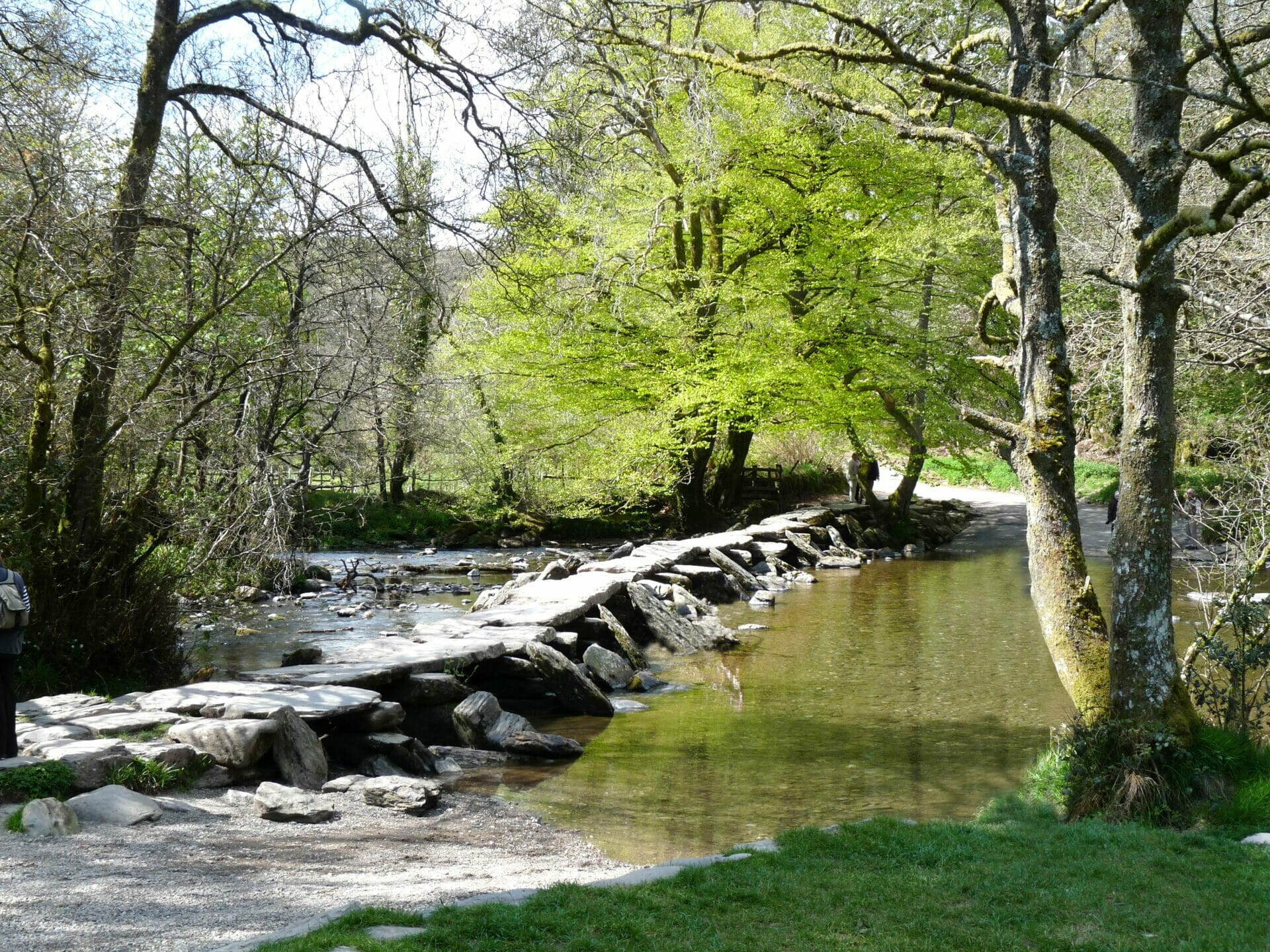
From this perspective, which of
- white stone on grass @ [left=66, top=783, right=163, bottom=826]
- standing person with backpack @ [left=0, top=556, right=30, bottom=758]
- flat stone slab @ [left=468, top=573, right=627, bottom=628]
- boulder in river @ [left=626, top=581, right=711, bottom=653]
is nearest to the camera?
white stone on grass @ [left=66, top=783, right=163, bottom=826]

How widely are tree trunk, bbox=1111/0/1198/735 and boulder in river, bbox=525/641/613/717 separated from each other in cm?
480

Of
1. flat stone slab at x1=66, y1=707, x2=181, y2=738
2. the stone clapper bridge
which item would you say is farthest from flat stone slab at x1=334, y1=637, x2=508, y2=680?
flat stone slab at x1=66, y1=707, x2=181, y2=738

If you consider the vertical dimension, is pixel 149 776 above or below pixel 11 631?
below

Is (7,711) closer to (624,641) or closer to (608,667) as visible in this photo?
(608,667)

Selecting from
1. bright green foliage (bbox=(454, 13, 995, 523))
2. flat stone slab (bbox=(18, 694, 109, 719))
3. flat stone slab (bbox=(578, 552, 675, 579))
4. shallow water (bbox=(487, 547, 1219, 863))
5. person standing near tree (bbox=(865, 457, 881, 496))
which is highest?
bright green foliage (bbox=(454, 13, 995, 523))

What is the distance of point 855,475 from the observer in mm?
26703

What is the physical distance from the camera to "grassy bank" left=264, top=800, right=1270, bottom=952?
392cm

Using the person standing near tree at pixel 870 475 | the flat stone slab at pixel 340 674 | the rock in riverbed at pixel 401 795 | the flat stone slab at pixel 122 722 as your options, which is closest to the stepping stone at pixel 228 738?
the flat stone slab at pixel 122 722

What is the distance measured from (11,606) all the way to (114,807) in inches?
72.0

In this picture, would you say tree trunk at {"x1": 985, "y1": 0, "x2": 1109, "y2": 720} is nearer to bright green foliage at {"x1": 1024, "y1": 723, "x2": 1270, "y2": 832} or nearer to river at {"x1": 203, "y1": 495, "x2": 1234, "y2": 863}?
bright green foliage at {"x1": 1024, "y1": 723, "x2": 1270, "y2": 832}

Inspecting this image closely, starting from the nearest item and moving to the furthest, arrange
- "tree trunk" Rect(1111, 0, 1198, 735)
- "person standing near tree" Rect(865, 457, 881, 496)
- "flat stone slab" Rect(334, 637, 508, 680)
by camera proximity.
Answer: "tree trunk" Rect(1111, 0, 1198, 735) → "flat stone slab" Rect(334, 637, 508, 680) → "person standing near tree" Rect(865, 457, 881, 496)

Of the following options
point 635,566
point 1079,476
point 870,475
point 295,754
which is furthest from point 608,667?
point 1079,476

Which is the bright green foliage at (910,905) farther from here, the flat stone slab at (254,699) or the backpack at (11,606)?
the backpack at (11,606)

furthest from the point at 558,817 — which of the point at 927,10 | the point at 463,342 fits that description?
the point at 927,10
